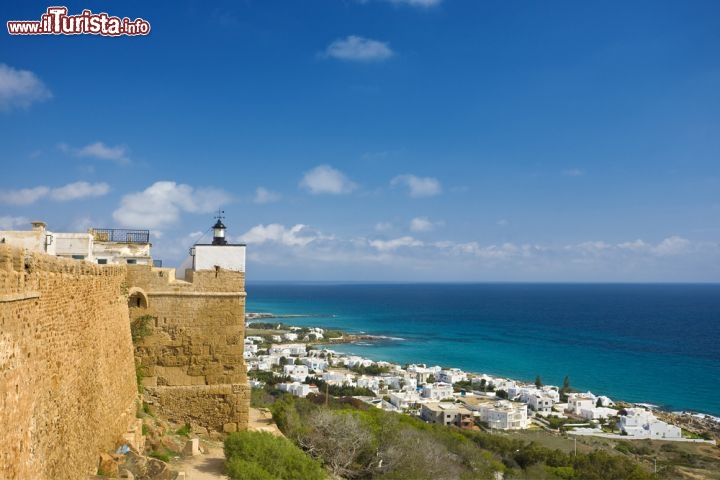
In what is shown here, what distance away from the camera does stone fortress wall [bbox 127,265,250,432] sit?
12352 millimetres

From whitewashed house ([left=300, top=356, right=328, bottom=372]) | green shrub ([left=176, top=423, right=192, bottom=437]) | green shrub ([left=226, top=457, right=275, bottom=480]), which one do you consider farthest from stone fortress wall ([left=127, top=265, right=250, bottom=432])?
whitewashed house ([left=300, top=356, right=328, bottom=372])

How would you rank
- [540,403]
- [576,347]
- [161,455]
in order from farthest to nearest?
[576,347]
[540,403]
[161,455]

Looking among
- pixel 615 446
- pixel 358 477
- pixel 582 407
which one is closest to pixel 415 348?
pixel 582 407

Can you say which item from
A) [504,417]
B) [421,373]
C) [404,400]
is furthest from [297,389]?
[421,373]

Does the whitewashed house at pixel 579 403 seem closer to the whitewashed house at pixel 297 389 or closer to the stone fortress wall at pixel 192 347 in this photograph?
the whitewashed house at pixel 297 389

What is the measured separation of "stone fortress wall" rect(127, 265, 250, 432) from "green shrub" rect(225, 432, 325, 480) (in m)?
1.14

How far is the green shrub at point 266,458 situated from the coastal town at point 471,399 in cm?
2606

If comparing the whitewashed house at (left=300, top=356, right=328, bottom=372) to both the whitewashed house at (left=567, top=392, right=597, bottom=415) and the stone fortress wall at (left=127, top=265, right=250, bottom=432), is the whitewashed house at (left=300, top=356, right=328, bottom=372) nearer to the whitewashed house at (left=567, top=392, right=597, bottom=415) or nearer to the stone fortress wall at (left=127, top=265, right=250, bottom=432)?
the whitewashed house at (left=567, top=392, right=597, bottom=415)

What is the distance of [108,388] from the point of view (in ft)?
30.7

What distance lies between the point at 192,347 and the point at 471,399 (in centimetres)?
3605

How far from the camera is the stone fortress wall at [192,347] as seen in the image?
12.4 meters

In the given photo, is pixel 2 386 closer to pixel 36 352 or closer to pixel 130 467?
pixel 36 352

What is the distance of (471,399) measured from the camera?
146 feet

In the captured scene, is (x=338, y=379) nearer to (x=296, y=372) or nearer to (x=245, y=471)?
(x=296, y=372)
